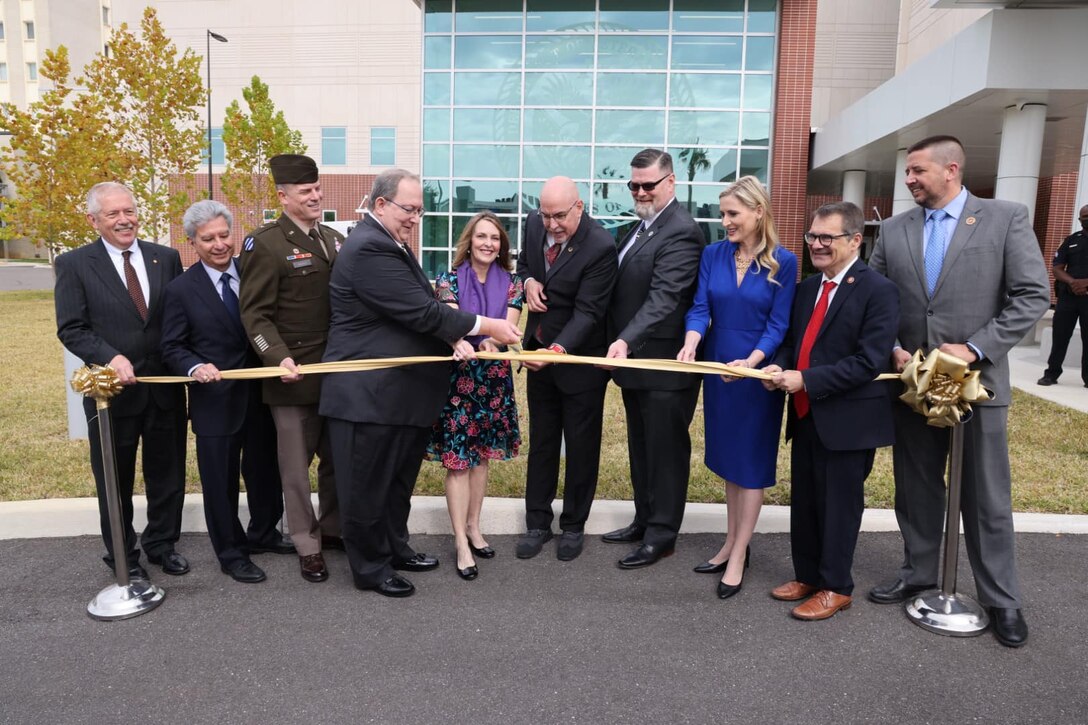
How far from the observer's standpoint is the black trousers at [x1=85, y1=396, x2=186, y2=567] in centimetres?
416

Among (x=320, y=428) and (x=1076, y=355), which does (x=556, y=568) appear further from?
(x=1076, y=355)

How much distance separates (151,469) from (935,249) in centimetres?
437

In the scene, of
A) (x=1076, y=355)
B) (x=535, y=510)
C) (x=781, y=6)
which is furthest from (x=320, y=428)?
(x=781, y=6)

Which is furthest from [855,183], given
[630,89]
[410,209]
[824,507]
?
[410,209]

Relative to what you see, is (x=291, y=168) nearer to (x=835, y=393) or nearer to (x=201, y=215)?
(x=201, y=215)

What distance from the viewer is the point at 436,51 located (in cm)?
2278

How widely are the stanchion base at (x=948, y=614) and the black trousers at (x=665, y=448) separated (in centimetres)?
133

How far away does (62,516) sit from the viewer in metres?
4.93

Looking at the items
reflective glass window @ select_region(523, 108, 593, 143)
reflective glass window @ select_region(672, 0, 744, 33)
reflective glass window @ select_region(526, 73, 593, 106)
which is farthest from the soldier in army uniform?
reflective glass window @ select_region(672, 0, 744, 33)

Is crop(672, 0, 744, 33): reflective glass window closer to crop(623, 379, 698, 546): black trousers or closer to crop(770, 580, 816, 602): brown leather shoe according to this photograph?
crop(623, 379, 698, 546): black trousers

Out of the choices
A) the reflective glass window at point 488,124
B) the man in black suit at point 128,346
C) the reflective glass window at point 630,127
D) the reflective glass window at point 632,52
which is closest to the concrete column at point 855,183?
the reflective glass window at point 630,127

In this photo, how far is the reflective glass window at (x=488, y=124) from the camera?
909 inches

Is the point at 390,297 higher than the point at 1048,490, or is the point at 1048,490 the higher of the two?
the point at 390,297

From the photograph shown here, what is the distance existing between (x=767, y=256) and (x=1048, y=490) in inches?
133
